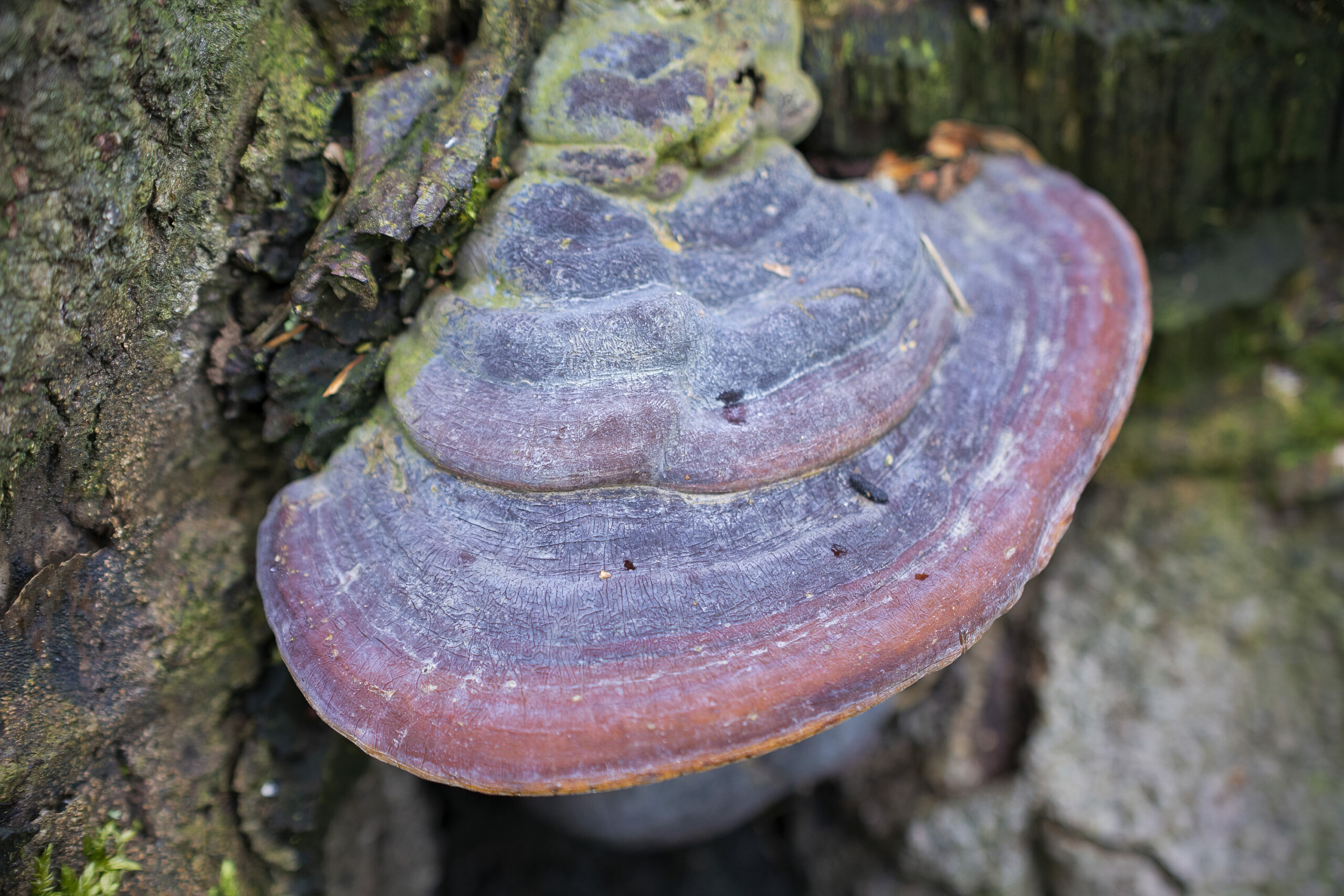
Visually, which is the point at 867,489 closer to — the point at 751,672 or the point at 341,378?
the point at 751,672

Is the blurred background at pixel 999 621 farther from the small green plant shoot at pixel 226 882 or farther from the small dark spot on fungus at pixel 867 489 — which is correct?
the small dark spot on fungus at pixel 867 489

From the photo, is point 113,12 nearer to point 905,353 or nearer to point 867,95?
point 905,353

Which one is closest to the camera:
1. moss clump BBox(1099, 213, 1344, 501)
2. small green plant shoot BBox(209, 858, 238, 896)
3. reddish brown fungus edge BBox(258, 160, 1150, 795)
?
reddish brown fungus edge BBox(258, 160, 1150, 795)

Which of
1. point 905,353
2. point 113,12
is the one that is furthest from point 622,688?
point 113,12

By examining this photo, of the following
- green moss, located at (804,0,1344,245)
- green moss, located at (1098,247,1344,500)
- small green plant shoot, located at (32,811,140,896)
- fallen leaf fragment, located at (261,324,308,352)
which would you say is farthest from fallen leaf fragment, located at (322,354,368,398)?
green moss, located at (1098,247,1344,500)

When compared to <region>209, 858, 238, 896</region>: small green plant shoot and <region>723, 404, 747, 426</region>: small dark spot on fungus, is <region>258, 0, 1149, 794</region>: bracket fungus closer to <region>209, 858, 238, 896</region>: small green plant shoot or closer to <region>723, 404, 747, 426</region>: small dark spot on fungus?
<region>723, 404, 747, 426</region>: small dark spot on fungus
